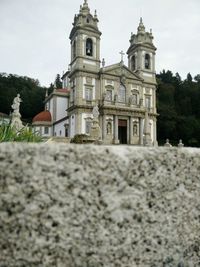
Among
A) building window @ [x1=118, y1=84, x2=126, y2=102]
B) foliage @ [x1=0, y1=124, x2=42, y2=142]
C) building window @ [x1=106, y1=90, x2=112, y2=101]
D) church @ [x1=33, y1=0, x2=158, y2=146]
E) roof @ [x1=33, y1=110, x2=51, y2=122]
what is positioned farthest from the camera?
roof @ [x1=33, y1=110, x2=51, y2=122]

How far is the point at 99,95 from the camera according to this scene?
34.3m

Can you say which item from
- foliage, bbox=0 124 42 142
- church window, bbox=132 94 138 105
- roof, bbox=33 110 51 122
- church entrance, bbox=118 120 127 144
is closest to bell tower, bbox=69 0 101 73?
church window, bbox=132 94 138 105

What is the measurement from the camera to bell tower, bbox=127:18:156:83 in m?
38.0

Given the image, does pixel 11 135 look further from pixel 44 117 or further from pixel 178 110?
pixel 178 110

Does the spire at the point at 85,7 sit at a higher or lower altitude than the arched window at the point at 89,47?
higher

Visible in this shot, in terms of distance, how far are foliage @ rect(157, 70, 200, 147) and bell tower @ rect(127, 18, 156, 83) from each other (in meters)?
7.70

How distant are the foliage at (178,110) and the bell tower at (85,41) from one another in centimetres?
1482

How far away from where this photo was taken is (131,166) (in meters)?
1.29

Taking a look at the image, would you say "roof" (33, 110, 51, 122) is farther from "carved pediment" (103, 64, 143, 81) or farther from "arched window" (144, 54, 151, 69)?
"arched window" (144, 54, 151, 69)

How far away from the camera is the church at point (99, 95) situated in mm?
32906

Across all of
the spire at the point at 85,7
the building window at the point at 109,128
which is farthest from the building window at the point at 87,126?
the spire at the point at 85,7

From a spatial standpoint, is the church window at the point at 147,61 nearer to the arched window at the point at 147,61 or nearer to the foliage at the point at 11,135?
the arched window at the point at 147,61

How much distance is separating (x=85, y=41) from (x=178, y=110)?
2210cm

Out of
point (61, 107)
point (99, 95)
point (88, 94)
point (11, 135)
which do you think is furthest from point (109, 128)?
point (11, 135)
